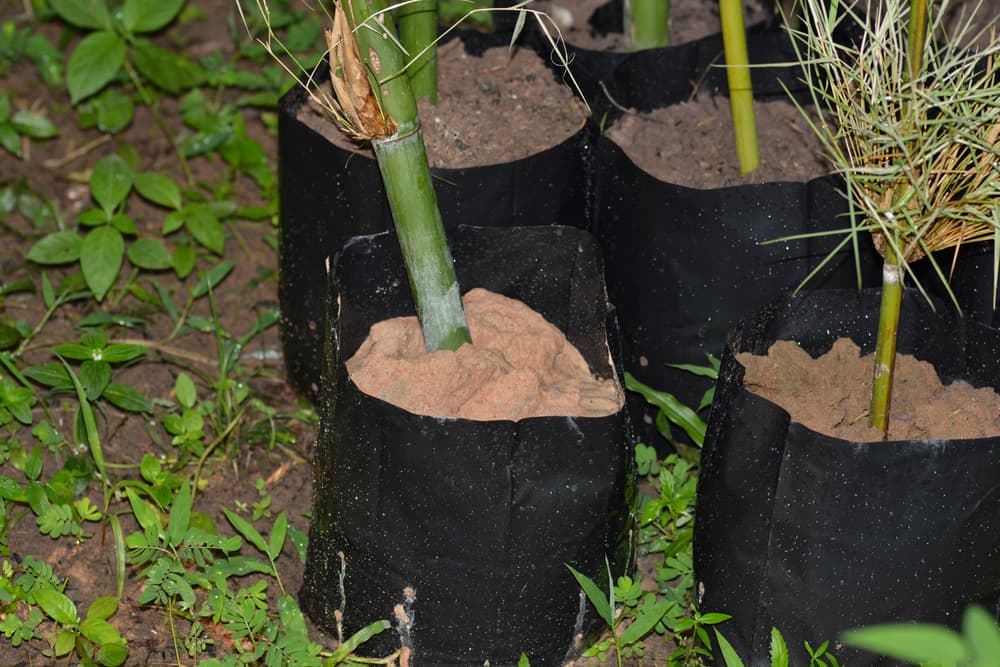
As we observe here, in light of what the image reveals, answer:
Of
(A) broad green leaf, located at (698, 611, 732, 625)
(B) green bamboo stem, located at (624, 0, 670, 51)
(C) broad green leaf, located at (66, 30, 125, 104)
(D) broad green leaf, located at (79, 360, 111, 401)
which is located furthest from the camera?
(C) broad green leaf, located at (66, 30, 125, 104)

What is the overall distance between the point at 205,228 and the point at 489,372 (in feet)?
2.67

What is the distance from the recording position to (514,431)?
119cm

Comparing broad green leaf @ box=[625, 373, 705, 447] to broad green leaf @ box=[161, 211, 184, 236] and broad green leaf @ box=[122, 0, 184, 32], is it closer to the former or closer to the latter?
broad green leaf @ box=[161, 211, 184, 236]

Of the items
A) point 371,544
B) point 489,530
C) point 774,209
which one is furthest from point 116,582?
point 774,209

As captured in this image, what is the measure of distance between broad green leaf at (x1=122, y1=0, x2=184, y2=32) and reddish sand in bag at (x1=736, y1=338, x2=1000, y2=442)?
4.38 feet

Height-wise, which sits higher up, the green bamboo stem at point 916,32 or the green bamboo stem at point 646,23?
the green bamboo stem at point 916,32

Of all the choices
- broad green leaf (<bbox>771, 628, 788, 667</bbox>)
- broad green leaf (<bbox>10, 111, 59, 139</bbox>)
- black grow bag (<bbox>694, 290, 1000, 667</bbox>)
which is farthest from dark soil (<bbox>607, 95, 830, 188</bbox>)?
broad green leaf (<bbox>10, 111, 59, 139</bbox>)

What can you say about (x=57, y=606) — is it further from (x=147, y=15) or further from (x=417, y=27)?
(x=147, y=15)

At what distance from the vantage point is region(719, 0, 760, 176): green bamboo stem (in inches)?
58.6

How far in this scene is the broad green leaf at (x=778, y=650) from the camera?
1.21m

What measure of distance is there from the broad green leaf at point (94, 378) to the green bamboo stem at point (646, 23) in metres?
0.98

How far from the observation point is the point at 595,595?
4.24ft

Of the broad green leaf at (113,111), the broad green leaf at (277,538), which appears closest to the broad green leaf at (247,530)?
the broad green leaf at (277,538)

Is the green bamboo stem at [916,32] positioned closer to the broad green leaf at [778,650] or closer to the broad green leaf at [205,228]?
the broad green leaf at [778,650]
